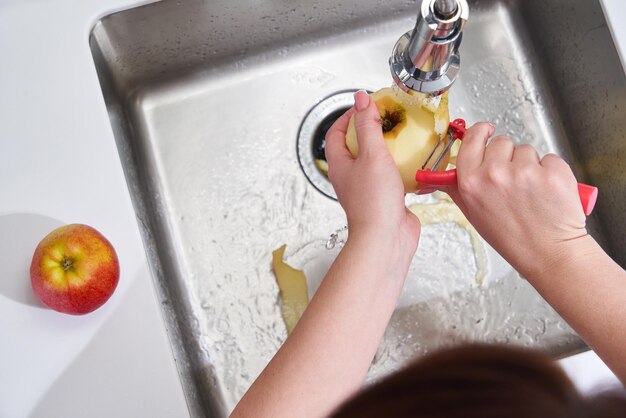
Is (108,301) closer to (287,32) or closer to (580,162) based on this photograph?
(287,32)

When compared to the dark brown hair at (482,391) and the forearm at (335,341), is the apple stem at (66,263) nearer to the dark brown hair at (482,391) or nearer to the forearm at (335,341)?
the forearm at (335,341)

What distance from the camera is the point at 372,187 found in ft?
1.93

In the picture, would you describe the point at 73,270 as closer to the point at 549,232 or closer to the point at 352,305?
the point at 352,305

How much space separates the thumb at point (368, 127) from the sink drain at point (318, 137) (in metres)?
0.27

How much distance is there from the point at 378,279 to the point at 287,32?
48cm

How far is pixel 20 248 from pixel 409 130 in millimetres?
473

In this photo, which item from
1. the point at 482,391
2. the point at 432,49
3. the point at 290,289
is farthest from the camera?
the point at 290,289

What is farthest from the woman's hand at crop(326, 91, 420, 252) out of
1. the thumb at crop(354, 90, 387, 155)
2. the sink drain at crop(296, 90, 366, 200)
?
the sink drain at crop(296, 90, 366, 200)

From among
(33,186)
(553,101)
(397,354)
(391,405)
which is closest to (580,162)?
(553,101)

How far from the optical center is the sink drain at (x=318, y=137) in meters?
0.88

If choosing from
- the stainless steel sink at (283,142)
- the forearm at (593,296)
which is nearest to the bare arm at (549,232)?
the forearm at (593,296)

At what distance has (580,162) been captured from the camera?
35.8 inches

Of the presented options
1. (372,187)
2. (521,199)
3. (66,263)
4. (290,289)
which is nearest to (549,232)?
(521,199)

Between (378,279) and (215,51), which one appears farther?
(215,51)
